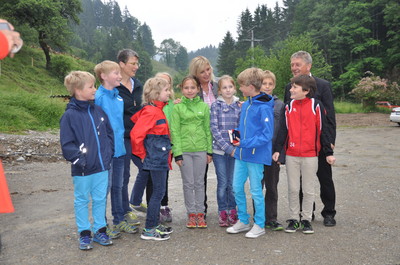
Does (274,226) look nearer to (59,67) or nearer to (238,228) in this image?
(238,228)

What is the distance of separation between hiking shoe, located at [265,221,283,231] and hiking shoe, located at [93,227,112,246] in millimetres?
1916

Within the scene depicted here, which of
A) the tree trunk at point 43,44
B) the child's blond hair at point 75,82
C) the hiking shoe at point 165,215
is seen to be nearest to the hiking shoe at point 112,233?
the hiking shoe at point 165,215

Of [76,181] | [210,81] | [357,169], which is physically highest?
[210,81]

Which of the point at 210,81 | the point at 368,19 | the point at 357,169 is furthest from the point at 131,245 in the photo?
Result: the point at 368,19

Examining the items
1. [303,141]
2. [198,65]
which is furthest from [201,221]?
[198,65]

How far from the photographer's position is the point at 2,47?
215 cm

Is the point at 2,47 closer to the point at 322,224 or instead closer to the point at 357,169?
the point at 322,224

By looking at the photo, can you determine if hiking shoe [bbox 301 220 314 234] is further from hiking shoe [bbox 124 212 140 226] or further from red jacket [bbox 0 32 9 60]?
red jacket [bbox 0 32 9 60]

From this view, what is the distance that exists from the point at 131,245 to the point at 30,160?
19.8 feet

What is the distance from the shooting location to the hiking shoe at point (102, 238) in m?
3.75

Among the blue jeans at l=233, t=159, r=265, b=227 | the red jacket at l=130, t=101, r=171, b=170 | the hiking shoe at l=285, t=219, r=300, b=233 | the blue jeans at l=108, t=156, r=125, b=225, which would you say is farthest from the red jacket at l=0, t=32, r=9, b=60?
the hiking shoe at l=285, t=219, r=300, b=233

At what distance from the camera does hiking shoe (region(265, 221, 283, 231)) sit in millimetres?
4182

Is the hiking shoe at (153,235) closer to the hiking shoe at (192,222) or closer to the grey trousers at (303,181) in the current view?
the hiking shoe at (192,222)

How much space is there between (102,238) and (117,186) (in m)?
0.67
